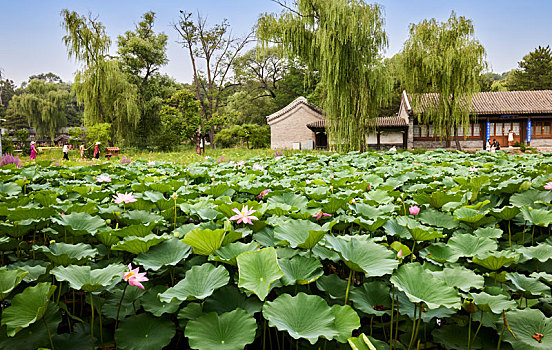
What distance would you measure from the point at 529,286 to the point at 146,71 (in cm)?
2768

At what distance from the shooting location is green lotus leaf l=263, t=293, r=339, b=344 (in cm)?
74

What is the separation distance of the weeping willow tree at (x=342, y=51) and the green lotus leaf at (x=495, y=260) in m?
10.6

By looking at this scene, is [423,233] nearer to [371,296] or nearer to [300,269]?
[371,296]

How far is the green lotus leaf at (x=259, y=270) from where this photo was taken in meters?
0.80

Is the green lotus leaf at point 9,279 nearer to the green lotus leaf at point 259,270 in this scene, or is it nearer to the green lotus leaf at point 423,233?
the green lotus leaf at point 259,270

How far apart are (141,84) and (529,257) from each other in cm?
2645

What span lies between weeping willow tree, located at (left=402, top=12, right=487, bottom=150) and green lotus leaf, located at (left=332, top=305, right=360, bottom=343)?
55.6 feet

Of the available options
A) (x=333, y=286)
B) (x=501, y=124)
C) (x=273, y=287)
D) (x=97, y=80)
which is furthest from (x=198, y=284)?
(x=501, y=124)

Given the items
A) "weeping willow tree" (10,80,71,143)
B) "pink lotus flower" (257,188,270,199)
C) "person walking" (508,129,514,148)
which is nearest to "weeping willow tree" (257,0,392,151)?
"pink lotus flower" (257,188,270,199)

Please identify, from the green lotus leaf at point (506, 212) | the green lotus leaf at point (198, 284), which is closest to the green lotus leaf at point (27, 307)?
the green lotus leaf at point (198, 284)

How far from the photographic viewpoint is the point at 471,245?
3.75 feet

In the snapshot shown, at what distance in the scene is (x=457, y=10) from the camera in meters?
15.4

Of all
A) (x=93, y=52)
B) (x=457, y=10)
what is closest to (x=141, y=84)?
(x=93, y=52)

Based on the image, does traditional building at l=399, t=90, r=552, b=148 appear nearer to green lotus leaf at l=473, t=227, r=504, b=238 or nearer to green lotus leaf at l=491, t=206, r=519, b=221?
green lotus leaf at l=491, t=206, r=519, b=221
